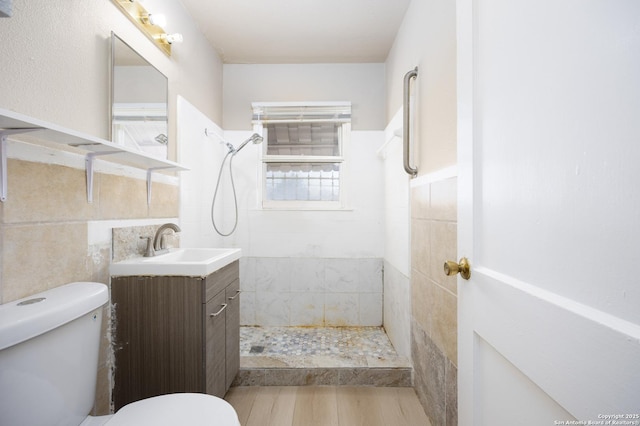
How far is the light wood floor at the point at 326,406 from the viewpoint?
1.51m

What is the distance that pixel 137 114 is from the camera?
143cm

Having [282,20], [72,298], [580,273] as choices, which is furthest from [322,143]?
[580,273]

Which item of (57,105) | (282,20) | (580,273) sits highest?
(282,20)

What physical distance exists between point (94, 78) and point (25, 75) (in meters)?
0.30

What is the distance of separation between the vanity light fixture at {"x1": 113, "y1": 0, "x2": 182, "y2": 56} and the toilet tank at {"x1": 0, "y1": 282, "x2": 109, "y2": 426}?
4.20 ft

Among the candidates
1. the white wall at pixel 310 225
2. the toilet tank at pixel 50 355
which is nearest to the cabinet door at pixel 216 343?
the toilet tank at pixel 50 355

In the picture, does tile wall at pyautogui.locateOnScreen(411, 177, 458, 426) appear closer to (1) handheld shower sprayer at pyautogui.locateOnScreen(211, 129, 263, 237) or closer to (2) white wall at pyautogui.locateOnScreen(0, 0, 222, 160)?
(1) handheld shower sprayer at pyautogui.locateOnScreen(211, 129, 263, 237)

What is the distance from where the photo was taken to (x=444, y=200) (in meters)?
1.30

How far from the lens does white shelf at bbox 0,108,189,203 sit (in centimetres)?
76

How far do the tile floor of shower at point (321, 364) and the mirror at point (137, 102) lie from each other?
1.44 m

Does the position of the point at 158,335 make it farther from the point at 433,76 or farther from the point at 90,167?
the point at 433,76

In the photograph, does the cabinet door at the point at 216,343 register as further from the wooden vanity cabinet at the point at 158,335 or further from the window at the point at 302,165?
the window at the point at 302,165

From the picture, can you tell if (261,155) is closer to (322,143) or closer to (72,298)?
(322,143)

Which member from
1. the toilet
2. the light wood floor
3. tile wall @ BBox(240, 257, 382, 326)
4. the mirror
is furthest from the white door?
tile wall @ BBox(240, 257, 382, 326)
